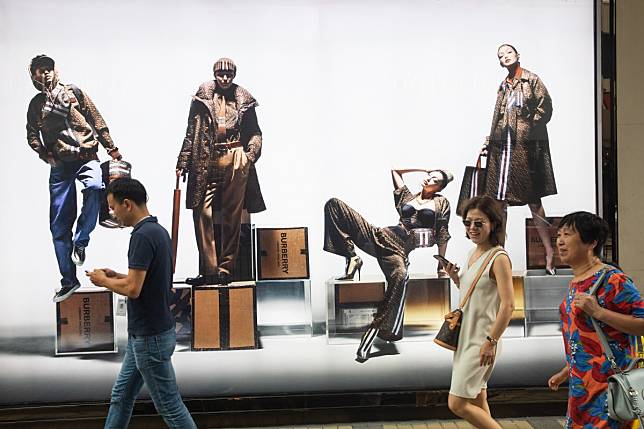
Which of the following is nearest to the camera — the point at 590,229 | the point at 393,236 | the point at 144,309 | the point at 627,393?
the point at 627,393

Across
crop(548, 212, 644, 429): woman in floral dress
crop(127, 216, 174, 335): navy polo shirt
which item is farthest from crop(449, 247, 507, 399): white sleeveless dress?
crop(127, 216, 174, 335): navy polo shirt

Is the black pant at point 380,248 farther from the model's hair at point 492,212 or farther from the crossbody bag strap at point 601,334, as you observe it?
the crossbody bag strap at point 601,334

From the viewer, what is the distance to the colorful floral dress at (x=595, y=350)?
2479mm

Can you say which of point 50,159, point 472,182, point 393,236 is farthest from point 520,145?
point 50,159

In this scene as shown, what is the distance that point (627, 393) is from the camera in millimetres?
2332

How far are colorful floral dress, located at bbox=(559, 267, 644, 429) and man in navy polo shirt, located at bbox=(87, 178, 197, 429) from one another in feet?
5.64

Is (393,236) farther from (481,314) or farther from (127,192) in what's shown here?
(127,192)

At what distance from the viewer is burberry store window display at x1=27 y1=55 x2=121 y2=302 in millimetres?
4375

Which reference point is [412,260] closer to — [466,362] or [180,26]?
[466,362]

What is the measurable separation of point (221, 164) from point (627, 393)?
110 inches

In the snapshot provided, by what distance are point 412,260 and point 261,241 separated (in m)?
0.96

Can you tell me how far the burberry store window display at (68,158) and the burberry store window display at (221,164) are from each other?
0.56 m

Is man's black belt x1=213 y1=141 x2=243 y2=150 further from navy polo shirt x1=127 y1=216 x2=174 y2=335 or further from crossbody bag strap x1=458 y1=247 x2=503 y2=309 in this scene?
crossbody bag strap x1=458 y1=247 x2=503 y2=309

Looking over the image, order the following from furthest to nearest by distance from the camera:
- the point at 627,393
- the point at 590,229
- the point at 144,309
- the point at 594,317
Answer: the point at 144,309 < the point at 590,229 < the point at 594,317 < the point at 627,393
